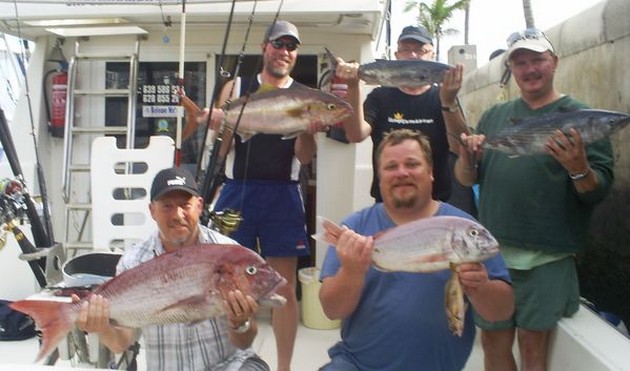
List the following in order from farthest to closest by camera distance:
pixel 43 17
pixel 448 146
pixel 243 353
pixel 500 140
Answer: pixel 43 17 < pixel 448 146 < pixel 500 140 < pixel 243 353

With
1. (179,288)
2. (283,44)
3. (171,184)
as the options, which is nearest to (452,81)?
(283,44)

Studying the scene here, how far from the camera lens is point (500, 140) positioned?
2670mm

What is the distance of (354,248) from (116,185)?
2.80 meters

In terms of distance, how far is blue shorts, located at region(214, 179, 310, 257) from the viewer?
361 cm

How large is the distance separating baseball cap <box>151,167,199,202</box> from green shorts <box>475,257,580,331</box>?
1.53 meters

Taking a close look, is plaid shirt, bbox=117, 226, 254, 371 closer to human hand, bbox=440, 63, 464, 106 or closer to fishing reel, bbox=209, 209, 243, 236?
fishing reel, bbox=209, 209, 243, 236

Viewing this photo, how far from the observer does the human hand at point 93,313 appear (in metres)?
1.98

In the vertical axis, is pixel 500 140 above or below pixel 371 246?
above

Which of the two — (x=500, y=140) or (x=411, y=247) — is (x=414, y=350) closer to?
(x=411, y=247)

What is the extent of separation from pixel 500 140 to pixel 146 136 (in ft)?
11.7

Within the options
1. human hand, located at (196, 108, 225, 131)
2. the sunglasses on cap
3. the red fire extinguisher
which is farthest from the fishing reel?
the red fire extinguisher

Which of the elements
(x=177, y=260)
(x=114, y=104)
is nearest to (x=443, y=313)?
(x=177, y=260)

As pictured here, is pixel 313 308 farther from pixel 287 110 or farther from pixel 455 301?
pixel 455 301

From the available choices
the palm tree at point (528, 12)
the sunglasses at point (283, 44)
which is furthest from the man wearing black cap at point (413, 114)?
the palm tree at point (528, 12)
